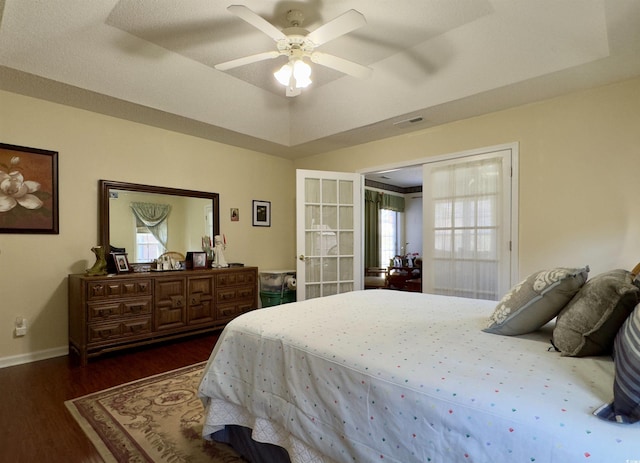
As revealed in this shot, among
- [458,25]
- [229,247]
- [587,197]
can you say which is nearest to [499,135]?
[587,197]

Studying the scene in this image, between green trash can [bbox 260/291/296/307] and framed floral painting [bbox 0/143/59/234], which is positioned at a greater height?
framed floral painting [bbox 0/143/59/234]

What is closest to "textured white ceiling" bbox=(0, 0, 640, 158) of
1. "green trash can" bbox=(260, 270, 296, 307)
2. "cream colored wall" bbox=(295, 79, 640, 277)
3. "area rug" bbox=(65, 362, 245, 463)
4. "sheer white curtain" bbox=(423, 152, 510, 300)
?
"cream colored wall" bbox=(295, 79, 640, 277)

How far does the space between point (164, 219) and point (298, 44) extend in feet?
8.31

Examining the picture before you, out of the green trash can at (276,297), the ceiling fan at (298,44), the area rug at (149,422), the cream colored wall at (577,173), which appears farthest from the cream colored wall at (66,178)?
the cream colored wall at (577,173)

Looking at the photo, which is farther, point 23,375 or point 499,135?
point 499,135

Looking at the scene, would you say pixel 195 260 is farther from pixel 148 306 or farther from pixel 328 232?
pixel 328 232

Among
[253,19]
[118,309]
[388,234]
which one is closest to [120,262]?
[118,309]

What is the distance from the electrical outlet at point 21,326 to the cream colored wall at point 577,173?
458 cm

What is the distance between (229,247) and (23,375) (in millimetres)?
2353

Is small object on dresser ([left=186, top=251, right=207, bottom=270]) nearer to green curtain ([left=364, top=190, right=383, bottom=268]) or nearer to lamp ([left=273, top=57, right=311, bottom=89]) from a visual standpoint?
lamp ([left=273, top=57, right=311, bottom=89])

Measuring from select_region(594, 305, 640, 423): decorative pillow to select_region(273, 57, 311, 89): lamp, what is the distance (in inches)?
90.4

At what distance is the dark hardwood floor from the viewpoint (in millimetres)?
1779

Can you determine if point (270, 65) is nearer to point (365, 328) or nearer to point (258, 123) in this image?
point (258, 123)

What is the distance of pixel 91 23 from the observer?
102 inches
